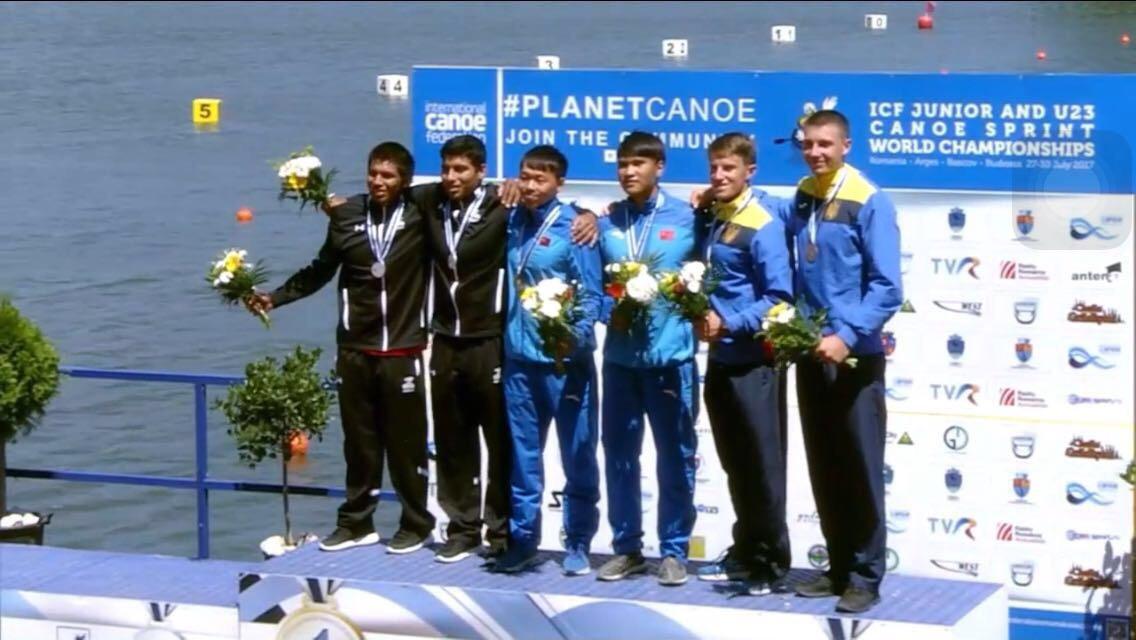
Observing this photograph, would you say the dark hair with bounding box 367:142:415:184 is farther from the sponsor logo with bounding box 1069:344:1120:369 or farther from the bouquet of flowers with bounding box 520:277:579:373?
the sponsor logo with bounding box 1069:344:1120:369

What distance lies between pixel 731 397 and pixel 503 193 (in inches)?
43.8

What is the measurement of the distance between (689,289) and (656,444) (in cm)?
70

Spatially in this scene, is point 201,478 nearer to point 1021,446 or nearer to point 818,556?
point 818,556

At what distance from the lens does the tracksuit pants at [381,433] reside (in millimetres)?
7273

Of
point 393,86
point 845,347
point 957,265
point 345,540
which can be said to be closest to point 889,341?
point 957,265

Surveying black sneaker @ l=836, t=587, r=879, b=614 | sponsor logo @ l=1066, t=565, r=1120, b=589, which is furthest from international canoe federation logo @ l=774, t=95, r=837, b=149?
sponsor logo @ l=1066, t=565, r=1120, b=589

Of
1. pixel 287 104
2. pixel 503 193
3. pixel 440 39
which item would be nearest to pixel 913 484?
pixel 503 193

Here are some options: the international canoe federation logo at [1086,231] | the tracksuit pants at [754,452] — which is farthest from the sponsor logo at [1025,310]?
the tracksuit pants at [754,452]

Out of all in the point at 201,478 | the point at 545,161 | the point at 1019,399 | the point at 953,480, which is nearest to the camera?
the point at 545,161

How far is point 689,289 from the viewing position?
6441mm

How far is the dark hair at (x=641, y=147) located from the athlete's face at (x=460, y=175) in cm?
61

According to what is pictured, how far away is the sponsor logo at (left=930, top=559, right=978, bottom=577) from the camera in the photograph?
24.7 feet

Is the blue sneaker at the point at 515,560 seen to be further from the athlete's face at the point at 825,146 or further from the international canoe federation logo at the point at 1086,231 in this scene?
the international canoe federation logo at the point at 1086,231

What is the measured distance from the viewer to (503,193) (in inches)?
277
